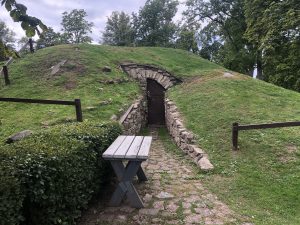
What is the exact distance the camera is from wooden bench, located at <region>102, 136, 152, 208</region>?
4512mm

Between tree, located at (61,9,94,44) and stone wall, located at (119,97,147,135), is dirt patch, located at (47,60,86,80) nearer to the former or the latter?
stone wall, located at (119,97,147,135)

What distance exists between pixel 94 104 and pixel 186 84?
6029 millimetres

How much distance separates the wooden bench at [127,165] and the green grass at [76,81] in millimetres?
4292

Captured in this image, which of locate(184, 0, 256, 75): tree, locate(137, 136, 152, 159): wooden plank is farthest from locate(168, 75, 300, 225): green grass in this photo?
locate(184, 0, 256, 75): tree

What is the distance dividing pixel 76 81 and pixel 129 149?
9050 mm

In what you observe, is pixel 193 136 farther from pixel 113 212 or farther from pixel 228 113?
pixel 113 212

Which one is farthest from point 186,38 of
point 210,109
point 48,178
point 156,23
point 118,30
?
point 48,178

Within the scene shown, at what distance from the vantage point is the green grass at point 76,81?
9766mm

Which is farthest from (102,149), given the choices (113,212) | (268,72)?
(268,72)

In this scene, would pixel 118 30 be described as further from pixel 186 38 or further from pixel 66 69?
pixel 66 69

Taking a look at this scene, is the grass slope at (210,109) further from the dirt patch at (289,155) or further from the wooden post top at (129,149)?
the wooden post top at (129,149)

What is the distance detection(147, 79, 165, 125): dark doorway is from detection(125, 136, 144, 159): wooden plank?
32.3 ft

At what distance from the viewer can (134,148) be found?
4.98m

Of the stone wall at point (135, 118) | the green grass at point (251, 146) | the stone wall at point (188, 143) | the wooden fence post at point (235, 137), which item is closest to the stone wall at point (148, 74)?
the stone wall at point (135, 118)
